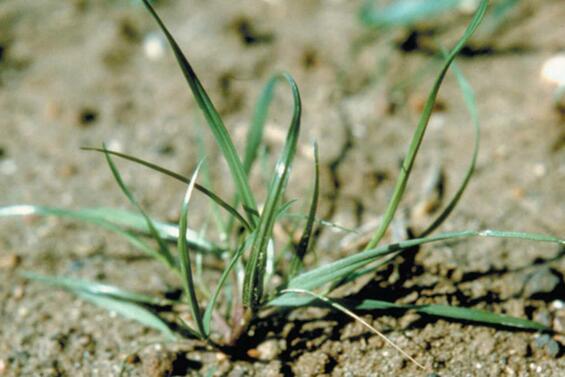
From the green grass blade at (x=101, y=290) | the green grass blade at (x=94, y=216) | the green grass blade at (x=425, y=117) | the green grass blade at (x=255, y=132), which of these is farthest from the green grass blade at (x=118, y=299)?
the green grass blade at (x=425, y=117)

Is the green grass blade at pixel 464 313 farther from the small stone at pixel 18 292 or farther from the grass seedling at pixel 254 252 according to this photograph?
the small stone at pixel 18 292

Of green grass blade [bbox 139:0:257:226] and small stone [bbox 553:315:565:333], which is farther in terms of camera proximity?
small stone [bbox 553:315:565:333]

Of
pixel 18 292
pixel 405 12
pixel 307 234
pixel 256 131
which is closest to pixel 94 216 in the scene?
pixel 18 292

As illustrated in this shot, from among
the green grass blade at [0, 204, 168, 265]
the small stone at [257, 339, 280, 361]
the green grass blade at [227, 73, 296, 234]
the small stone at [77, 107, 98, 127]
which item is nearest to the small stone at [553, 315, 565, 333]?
the small stone at [257, 339, 280, 361]

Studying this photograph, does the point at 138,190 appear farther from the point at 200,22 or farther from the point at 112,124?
the point at 200,22

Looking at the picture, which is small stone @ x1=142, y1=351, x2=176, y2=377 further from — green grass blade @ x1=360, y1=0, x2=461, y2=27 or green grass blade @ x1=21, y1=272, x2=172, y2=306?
green grass blade @ x1=360, y1=0, x2=461, y2=27
